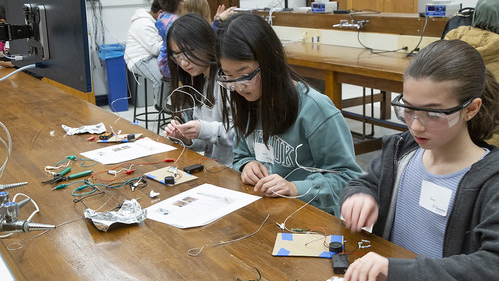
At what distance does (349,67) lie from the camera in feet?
11.6

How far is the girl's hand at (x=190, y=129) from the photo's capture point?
90.0 inches

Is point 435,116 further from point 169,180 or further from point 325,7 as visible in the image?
point 325,7

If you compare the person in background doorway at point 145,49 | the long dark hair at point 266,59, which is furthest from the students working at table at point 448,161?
the person in background doorway at point 145,49

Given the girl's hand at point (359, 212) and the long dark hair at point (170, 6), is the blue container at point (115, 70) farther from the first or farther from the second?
the girl's hand at point (359, 212)

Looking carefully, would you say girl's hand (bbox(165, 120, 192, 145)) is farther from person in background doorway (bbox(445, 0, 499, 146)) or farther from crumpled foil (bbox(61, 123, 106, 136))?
person in background doorway (bbox(445, 0, 499, 146))

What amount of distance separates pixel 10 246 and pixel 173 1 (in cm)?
362

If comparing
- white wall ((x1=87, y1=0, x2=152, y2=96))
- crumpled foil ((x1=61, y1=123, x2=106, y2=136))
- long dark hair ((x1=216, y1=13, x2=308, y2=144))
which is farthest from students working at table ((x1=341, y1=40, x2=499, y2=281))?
white wall ((x1=87, y1=0, x2=152, y2=96))

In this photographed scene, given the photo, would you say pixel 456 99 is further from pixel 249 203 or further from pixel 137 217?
pixel 137 217

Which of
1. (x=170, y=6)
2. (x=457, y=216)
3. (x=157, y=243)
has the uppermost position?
(x=170, y=6)

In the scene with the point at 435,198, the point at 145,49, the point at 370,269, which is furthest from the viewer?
the point at 145,49

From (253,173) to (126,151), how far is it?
0.68 m

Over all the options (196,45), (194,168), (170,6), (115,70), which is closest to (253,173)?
(194,168)

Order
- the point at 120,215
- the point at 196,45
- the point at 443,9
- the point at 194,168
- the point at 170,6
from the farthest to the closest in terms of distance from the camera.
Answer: the point at 170,6, the point at 443,9, the point at 196,45, the point at 194,168, the point at 120,215

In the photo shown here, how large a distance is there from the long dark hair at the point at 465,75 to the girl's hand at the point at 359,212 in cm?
30
